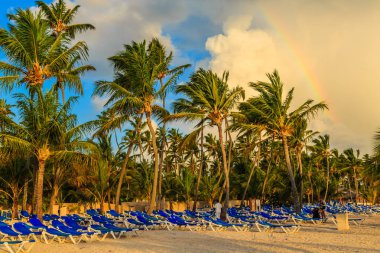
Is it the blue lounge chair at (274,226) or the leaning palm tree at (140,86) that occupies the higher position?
the leaning palm tree at (140,86)

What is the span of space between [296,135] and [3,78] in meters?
23.4

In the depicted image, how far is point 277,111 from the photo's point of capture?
2352 cm

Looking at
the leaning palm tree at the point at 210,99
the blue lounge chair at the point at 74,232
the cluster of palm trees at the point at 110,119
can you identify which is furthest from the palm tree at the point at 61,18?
the blue lounge chair at the point at 74,232

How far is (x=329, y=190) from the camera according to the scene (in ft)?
174

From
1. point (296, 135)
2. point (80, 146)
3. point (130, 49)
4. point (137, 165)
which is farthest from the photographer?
point (137, 165)

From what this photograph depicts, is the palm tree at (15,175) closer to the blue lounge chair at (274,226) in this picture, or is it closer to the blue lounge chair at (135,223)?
the blue lounge chair at (135,223)

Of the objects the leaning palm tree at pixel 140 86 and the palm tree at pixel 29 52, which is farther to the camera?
the leaning palm tree at pixel 140 86

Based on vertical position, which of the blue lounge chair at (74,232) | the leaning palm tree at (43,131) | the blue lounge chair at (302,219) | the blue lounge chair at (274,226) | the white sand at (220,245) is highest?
the leaning palm tree at (43,131)

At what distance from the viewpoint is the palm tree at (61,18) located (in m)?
23.2

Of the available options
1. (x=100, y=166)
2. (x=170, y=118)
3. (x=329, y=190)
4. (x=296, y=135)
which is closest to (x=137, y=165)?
(x=100, y=166)

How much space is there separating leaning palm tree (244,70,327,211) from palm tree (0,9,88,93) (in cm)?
1111

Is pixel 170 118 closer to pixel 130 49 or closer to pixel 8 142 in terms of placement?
pixel 130 49

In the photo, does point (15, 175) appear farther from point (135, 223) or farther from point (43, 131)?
Answer: point (135, 223)

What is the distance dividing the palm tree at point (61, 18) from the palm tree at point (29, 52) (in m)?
4.27
